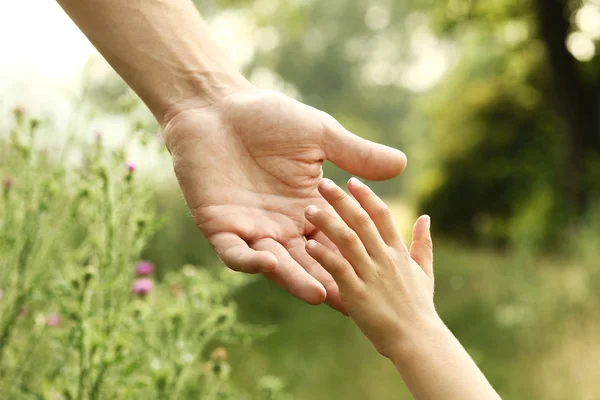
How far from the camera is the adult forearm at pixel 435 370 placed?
1.20 m

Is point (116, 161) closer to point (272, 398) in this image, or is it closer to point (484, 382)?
point (272, 398)

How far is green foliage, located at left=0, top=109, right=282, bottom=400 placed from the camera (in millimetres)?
1659

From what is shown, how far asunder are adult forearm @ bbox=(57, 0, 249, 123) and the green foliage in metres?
0.31

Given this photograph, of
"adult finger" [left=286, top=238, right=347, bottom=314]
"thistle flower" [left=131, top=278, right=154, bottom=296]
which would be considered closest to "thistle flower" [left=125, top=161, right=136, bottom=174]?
"thistle flower" [left=131, top=278, right=154, bottom=296]

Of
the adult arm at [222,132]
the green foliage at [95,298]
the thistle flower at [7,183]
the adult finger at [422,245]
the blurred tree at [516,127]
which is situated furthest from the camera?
the blurred tree at [516,127]

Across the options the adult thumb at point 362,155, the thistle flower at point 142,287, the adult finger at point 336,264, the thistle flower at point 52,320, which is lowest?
the thistle flower at point 52,320

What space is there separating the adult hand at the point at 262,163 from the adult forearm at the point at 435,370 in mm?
213

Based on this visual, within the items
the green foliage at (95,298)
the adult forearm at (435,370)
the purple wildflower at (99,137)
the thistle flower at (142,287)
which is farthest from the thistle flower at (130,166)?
the adult forearm at (435,370)

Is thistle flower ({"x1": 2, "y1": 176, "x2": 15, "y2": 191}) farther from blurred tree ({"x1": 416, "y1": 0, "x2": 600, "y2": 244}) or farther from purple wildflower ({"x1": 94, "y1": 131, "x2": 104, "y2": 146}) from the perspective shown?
blurred tree ({"x1": 416, "y1": 0, "x2": 600, "y2": 244})

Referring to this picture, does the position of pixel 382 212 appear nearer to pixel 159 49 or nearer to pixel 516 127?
pixel 159 49

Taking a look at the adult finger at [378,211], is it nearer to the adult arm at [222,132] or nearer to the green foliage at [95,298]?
the adult arm at [222,132]

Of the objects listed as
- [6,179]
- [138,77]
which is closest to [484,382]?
[138,77]

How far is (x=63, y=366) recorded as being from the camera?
178 cm

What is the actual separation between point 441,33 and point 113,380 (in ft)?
34.0
